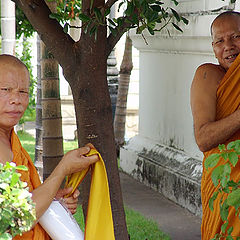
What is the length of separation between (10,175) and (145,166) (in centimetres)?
Answer: 643

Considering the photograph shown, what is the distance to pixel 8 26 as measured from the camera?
28.5ft

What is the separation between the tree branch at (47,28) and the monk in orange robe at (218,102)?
1106mm

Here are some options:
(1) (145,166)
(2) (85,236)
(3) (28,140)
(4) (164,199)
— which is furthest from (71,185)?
(3) (28,140)

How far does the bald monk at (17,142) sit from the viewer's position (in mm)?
3035

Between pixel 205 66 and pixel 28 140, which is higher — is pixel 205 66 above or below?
above

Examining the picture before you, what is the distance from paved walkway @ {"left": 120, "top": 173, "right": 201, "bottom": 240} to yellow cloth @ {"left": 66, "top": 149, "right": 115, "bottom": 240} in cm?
336

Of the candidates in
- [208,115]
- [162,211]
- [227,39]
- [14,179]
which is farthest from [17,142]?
[162,211]

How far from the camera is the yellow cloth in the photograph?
3.17 meters

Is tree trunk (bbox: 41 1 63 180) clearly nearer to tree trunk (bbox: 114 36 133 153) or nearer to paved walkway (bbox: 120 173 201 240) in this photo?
paved walkway (bbox: 120 173 201 240)

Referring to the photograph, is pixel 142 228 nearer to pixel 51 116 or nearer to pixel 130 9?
pixel 51 116

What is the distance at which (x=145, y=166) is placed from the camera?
28.2ft

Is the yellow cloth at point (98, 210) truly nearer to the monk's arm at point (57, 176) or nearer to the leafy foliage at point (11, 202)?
the monk's arm at point (57, 176)

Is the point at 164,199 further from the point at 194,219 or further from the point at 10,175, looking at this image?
the point at 10,175

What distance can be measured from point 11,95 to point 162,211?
4.59m
